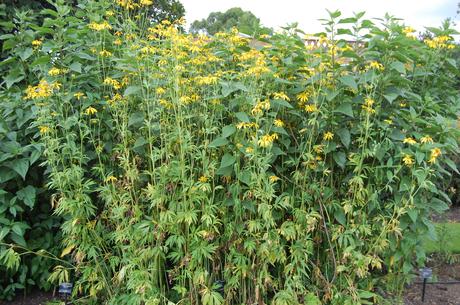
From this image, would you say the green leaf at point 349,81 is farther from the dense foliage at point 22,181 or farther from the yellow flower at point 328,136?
the dense foliage at point 22,181

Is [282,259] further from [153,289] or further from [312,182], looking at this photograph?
[153,289]

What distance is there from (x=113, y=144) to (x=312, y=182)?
122 centimetres

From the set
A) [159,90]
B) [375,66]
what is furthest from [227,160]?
[375,66]

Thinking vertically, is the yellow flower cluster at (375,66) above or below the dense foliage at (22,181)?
above

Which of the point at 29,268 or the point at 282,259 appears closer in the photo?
the point at 282,259

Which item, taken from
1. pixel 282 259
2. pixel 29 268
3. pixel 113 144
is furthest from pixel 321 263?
pixel 29 268

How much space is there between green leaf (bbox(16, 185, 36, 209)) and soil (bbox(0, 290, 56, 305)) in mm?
725

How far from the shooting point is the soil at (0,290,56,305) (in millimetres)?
2906

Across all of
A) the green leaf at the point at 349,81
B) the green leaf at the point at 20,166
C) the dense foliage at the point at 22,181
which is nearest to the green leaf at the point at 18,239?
the dense foliage at the point at 22,181

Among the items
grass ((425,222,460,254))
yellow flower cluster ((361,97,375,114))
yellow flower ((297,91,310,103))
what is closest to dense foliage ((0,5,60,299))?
yellow flower ((297,91,310,103))

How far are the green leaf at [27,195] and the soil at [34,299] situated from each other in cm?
73

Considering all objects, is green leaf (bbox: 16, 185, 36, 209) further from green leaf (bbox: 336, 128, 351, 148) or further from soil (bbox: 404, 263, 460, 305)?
soil (bbox: 404, 263, 460, 305)

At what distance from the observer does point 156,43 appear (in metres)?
2.74

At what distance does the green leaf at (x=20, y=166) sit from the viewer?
2.58m
